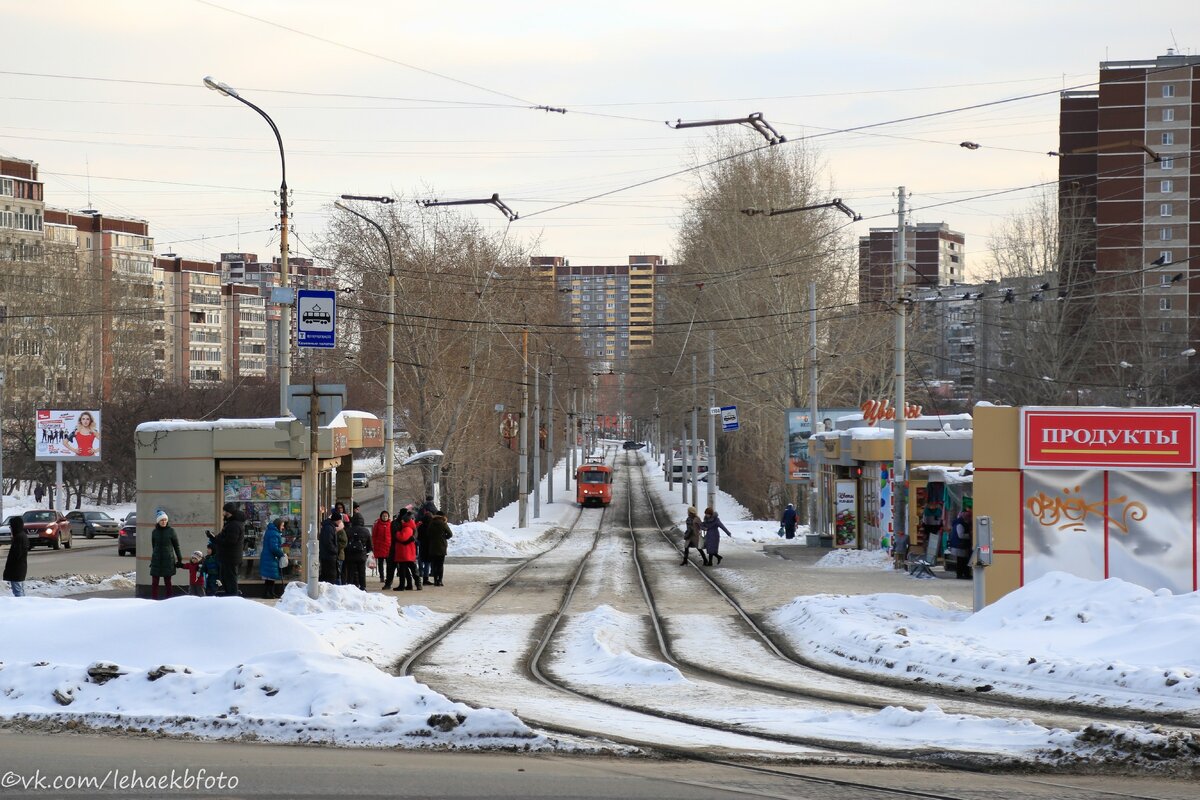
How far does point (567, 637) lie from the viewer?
19422mm

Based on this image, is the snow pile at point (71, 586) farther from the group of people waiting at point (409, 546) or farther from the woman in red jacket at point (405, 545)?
the woman in red jacket at point (405, 545)

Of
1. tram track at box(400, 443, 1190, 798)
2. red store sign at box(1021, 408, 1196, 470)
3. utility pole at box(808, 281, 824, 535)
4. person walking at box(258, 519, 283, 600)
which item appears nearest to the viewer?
tram track at box(400, 443, 1190, 798)

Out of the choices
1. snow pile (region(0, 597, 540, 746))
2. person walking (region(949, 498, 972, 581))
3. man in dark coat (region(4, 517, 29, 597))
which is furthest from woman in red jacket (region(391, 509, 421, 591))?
person walking (region(949, 498, 972, 581))

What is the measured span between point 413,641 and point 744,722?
765cm

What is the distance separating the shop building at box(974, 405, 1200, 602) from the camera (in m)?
21.9

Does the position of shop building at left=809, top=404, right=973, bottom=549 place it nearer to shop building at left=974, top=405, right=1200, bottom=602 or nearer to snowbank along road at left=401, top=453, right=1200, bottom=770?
shop building at left=974, top=405, right=1200, bottom=602

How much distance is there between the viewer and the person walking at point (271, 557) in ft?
77.6

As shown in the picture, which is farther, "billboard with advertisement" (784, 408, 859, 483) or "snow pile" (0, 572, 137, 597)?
"billboard with advertisement" (784, 408, 859, 483)

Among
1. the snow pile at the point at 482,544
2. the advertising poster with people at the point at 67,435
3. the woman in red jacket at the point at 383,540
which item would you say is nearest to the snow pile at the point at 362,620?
the woman in red jacket at the point at 383,540

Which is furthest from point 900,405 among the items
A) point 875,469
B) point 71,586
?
point 71,586

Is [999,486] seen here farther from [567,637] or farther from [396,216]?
[396,216]

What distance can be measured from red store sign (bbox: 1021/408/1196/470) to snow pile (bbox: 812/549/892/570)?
11.3 m

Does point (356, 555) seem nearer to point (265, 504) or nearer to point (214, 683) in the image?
point (265, 504)

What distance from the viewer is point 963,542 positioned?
28656 millimetres
